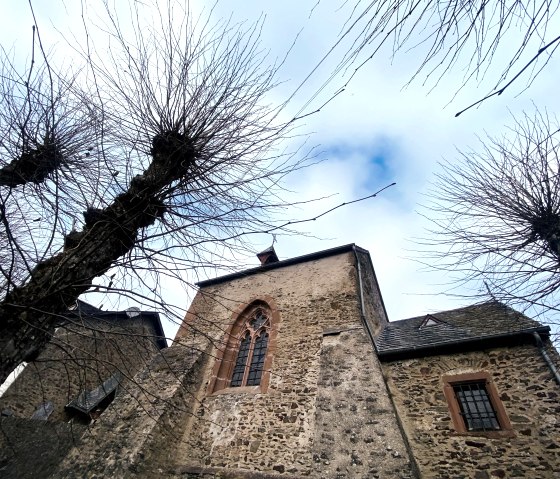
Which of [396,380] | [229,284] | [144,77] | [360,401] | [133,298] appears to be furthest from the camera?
[229,284]

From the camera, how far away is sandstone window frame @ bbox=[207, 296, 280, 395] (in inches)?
322

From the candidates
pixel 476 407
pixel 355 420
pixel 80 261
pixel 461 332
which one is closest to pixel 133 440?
pixel 355 420

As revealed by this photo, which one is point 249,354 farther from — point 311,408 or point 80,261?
point 80,261

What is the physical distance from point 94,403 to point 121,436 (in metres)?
4.51

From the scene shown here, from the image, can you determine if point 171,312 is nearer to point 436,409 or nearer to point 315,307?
point 436,409

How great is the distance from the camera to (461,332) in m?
7.36

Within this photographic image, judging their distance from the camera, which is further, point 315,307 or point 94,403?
point 94,403

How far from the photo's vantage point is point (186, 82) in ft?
13.6

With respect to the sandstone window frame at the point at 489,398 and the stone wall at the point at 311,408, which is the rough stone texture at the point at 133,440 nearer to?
the stone wall at the point at 311,408

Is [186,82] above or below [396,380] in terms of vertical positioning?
above

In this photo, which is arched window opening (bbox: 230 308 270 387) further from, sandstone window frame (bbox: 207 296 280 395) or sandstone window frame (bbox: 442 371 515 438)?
sandstone window frame (bbox: 442 371 515 438)

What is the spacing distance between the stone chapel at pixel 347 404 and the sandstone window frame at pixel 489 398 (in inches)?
0.8

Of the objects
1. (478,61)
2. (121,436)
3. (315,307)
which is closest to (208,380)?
(121,436)

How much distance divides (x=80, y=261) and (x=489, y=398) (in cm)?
713
